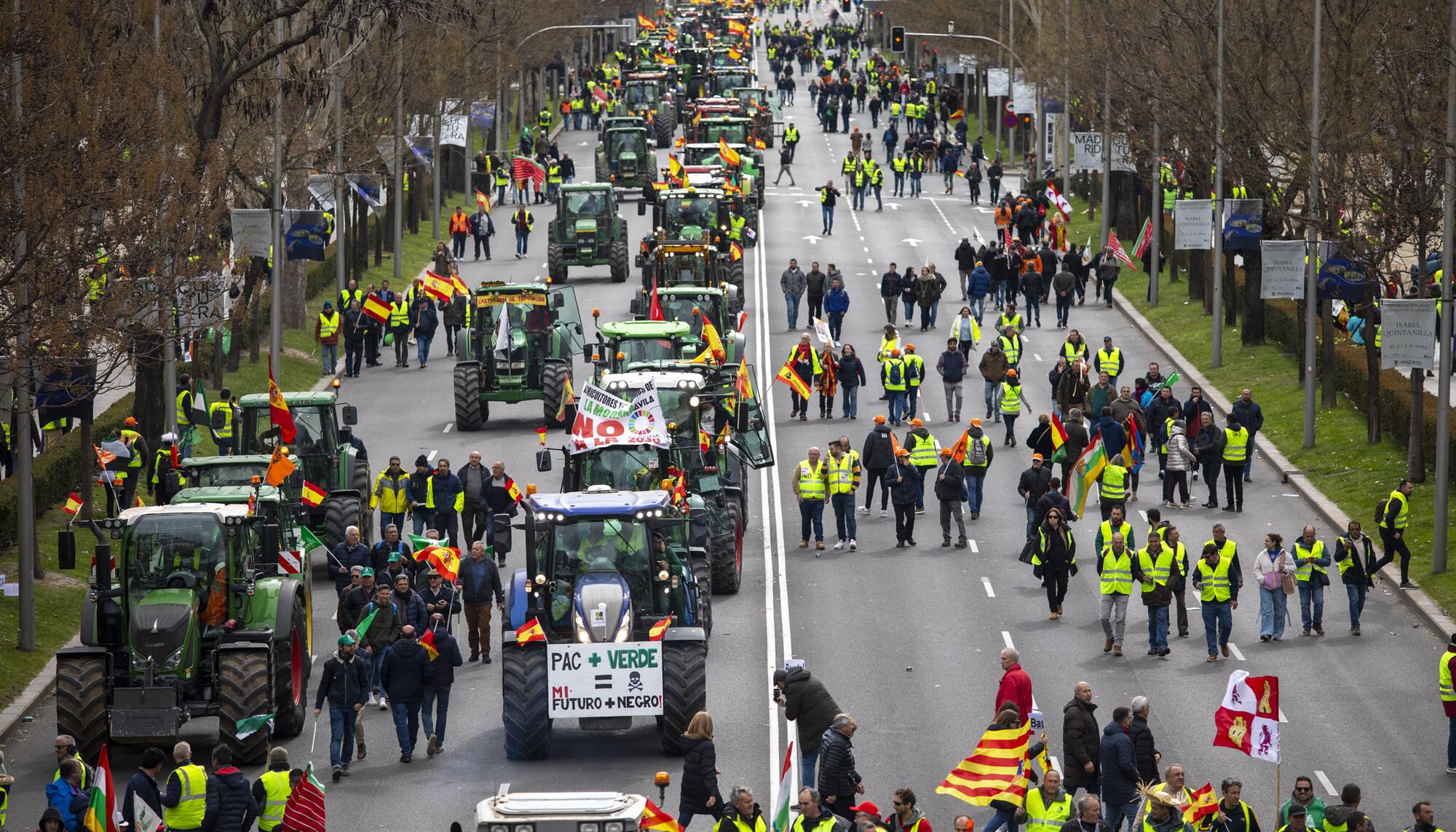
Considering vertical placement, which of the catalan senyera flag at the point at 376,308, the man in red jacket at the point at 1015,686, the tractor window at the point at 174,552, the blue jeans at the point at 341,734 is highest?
the catalan senyera flag at the point at 376,308

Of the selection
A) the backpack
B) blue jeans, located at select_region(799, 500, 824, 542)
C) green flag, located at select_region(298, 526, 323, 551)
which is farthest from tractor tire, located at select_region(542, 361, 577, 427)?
green flag, located at select_region(298, 526, 323, 551)

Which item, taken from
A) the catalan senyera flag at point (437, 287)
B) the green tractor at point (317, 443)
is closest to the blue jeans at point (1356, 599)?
the green tractor at point (317, 443)

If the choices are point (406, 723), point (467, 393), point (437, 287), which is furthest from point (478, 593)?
point (437, 287)

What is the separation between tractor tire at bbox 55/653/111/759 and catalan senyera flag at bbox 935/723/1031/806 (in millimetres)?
8146

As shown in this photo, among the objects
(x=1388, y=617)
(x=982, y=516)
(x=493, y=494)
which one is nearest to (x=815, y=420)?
(x=982, y=516)

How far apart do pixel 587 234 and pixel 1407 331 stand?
93.5 feet

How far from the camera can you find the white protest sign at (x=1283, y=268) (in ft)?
124

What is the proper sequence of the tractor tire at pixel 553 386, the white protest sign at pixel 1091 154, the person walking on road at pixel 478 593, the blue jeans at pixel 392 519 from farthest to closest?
the white protest sign at pixel 1091 154 → the tractor tire at pixel 553 386 → the blue jeans at pixel 392 519 → the person walking on road at pixel 478 593

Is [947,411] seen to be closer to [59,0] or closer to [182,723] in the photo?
[59,0]

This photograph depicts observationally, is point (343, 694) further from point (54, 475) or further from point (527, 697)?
point (54, 475)

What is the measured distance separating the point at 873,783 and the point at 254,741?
6.01 meters

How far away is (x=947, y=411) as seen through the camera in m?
41.4

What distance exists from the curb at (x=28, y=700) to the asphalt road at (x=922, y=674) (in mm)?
165

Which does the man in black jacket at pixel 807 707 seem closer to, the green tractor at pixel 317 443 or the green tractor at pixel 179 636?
the green tractor at pixel 179 636
